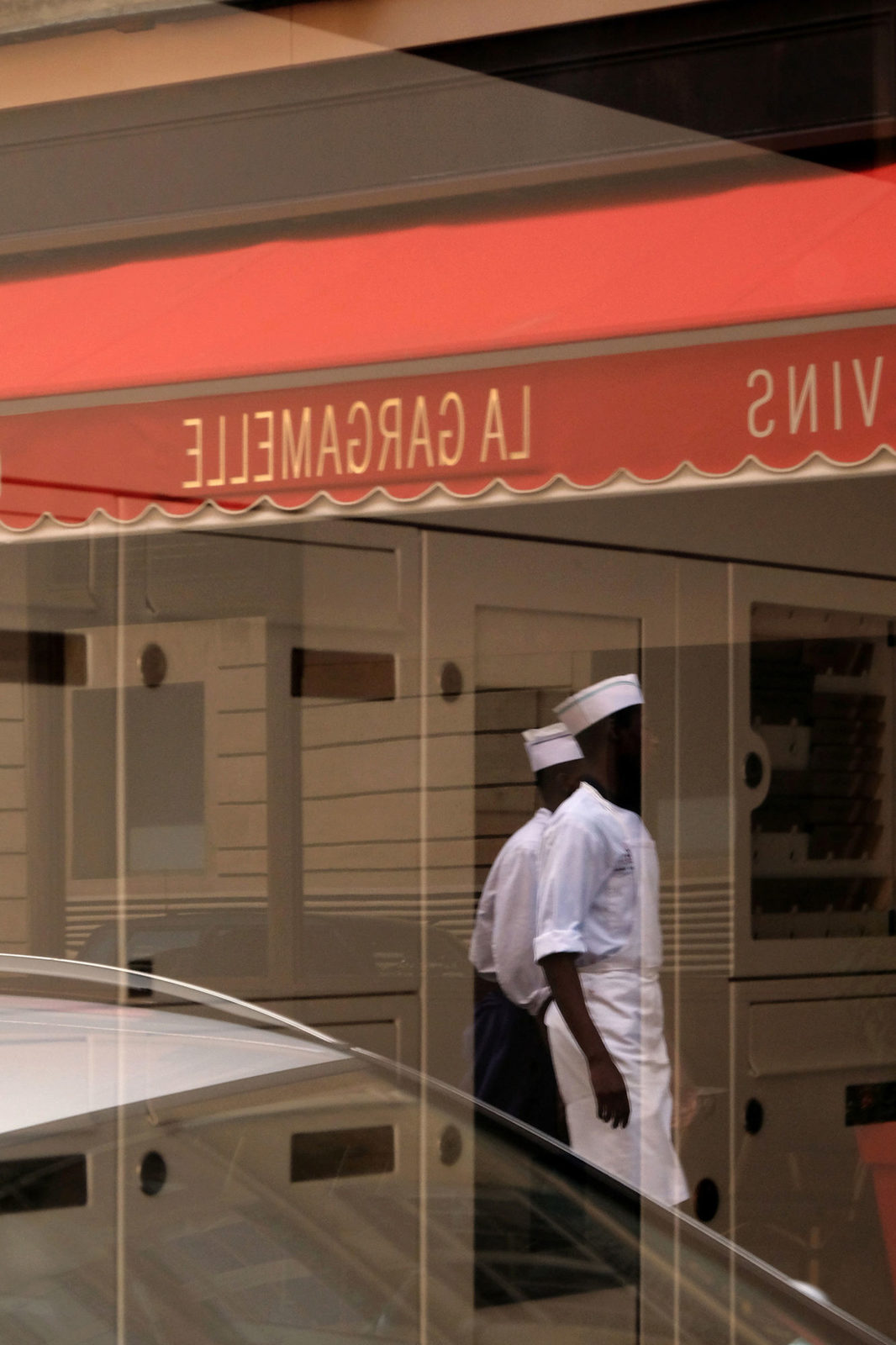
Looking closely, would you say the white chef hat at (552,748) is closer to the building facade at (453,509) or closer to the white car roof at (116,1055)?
the building facade at (453,509)

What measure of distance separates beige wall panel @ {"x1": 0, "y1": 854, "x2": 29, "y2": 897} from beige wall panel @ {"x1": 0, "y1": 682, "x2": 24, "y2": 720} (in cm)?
53

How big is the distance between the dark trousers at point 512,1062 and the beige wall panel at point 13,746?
2.00m

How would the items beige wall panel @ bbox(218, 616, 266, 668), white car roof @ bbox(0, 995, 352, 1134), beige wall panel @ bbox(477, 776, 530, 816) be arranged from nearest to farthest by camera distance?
white car roof @ bbox(0, 995, 352, 1134) < beige wall panel @ bbox(477, 776, 530, 816) < beige wall panel @ bbox(218, 616, 266, 668)

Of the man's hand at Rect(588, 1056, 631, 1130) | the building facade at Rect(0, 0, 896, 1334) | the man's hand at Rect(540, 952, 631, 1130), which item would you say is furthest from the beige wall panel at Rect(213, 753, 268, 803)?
the man's hand at Rect(588, 1056, 631, 1130)

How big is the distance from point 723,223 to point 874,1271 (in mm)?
2950

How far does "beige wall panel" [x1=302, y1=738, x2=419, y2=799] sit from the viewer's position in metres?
4.74

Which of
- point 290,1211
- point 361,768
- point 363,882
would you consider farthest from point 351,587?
point 290,1211

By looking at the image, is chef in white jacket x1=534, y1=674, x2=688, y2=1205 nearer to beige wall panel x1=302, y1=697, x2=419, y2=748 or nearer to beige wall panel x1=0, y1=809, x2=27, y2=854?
beige wall panel x1=302, y1=697, x2=419, y2=748

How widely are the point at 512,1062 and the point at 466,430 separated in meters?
2.01

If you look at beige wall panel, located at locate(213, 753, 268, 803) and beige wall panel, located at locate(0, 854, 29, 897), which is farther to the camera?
beige wall panel, located at locate(0, 854, 29, 897)

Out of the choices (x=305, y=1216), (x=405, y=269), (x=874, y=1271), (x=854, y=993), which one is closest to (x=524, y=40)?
(x=405, y=269)

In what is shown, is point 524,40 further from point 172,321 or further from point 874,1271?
point 874,1271

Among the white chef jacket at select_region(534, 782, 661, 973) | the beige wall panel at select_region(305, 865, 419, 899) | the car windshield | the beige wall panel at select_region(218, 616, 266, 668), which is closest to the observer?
the car windshield

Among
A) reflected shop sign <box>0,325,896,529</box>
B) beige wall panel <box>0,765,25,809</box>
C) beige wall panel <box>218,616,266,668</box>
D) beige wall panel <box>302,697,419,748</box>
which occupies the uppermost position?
reflected shop sign <box>0,325,896,529</box>
